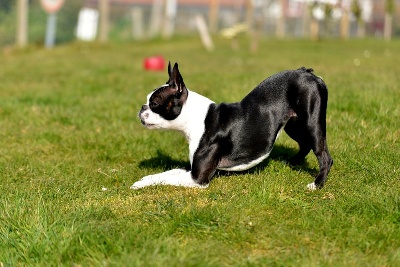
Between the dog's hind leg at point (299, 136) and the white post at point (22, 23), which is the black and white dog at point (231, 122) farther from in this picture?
the white post at point (22, 23)

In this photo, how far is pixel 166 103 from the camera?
5.38 m

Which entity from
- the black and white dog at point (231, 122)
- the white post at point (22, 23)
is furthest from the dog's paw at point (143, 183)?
the white post at point (22, 23)

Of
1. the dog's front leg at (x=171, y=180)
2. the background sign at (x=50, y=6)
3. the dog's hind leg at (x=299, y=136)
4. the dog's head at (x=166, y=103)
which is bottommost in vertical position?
the background sign at (x=50, y=6)

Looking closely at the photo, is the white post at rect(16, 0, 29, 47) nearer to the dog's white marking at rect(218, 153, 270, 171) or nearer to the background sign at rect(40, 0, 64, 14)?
the background sign at rect(40, 0, 64, 14)

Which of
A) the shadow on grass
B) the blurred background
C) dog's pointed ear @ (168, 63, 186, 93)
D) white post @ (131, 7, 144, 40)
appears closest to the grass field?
the shadow on grass

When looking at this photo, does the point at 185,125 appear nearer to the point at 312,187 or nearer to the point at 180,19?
the point at 312,187

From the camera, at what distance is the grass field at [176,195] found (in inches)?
150

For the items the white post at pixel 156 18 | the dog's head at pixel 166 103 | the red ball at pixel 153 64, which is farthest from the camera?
the white post at pixel 156 18

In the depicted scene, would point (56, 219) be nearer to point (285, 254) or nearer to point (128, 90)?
point (285, 254)

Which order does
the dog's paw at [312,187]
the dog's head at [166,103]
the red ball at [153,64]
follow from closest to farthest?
1. the dog's paw at [312,187]
2. the dog's head at [166,103]
3. the red ball at [153,64]

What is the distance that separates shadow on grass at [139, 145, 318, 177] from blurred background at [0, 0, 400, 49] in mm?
13918

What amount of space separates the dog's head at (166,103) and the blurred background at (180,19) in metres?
14.9

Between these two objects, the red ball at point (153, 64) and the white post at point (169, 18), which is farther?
the white post at point (169, 18)

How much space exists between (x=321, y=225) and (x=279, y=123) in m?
1.39
